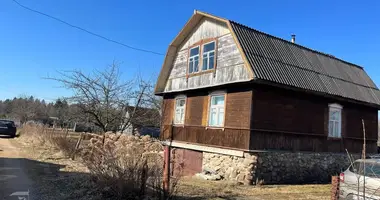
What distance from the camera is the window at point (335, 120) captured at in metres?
16.6

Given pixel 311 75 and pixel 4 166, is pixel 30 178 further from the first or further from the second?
pixel 311 75

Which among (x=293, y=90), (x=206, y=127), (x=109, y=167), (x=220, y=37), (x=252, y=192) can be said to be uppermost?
(x=220, y=37)

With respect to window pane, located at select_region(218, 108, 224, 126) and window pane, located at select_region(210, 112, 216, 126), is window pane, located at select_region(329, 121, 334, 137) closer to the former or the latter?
window pane, located at select_region(218, 108, 224, 126)

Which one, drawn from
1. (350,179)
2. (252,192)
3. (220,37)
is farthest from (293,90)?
(350,179)

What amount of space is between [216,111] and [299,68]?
14.0ft

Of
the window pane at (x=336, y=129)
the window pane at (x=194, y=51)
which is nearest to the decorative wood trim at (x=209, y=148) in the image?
the window pane at (x=194, y=51)

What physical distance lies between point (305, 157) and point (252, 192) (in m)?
4.92

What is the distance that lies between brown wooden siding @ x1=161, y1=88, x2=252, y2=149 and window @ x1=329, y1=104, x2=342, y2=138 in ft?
17.4

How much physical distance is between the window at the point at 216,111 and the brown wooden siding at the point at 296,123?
7.03 feet

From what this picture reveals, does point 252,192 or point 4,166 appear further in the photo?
point 4,166

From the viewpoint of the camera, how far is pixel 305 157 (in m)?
15.0

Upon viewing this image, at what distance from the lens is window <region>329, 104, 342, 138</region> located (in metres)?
16.6

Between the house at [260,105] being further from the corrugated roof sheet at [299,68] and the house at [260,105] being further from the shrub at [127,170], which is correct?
the shrub at [127,170]

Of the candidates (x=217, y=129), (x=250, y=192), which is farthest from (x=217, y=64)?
(x=250, y=192)
